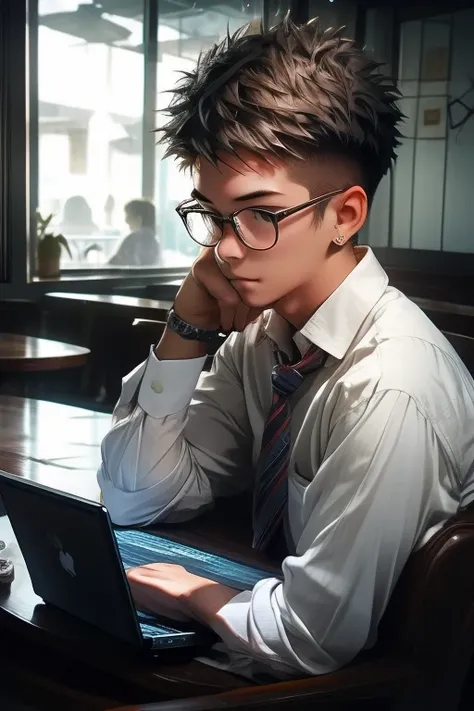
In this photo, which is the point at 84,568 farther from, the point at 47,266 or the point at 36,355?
the point at 47,266

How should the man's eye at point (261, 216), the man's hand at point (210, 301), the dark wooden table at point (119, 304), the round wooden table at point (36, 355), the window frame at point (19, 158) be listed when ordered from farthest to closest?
the window frame at point (19, 158) → the dark wooden table at point (119, 304) → the round wooden table at point (36, 355) → the man's hand at point (210, 301) → the man's eye at point (261, 216)

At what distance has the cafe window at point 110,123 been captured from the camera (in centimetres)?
554

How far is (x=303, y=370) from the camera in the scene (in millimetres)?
1128

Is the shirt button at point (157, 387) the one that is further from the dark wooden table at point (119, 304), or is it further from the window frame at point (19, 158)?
the window frame at point (19, 158)

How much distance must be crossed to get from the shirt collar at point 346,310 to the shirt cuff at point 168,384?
11.0 inches

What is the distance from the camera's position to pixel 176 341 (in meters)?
1.34

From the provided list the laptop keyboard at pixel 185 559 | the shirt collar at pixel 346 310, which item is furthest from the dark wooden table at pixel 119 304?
the shirt collar at pixel 346 310

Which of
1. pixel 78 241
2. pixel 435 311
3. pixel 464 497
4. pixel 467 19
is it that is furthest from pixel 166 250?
pixel 464 497

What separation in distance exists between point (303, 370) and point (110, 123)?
5.25 m

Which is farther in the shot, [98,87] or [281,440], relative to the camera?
[98,87]

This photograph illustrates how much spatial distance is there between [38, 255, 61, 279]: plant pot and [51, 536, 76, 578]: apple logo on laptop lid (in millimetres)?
4682

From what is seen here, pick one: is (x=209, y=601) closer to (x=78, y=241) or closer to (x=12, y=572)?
(x=12, y=572)

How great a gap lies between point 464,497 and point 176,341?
1.74ft

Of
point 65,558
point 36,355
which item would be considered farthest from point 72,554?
point 36,355
